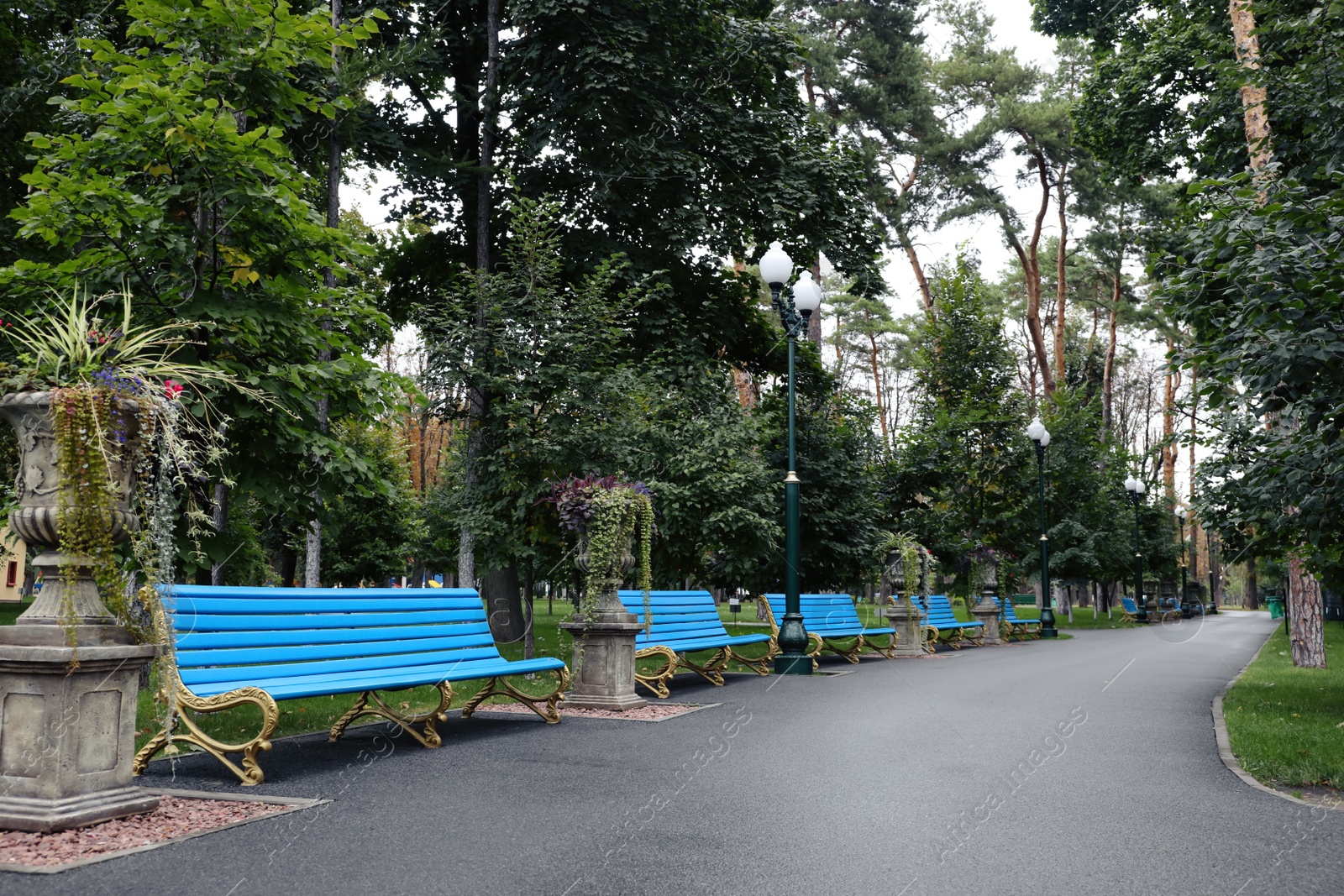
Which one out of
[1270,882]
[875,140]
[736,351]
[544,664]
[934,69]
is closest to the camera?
[1270,882]

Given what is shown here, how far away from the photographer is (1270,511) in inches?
368

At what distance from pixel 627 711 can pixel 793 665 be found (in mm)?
4003

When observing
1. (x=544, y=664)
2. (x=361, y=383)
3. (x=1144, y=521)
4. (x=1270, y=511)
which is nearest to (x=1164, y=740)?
(x=1270, y=511)

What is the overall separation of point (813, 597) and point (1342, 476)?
25.4 ft

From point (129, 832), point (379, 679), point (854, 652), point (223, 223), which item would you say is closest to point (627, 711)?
point (379, 679)

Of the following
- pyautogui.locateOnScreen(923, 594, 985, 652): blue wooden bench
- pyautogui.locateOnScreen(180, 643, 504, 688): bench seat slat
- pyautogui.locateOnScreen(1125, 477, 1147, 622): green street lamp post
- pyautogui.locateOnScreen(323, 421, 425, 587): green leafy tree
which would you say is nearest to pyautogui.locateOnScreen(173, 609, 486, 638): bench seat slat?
pyautogui.locateOnScreen(180, 643, 504, 688): bench seat slat

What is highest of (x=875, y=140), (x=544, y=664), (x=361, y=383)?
(x=875, y=140)

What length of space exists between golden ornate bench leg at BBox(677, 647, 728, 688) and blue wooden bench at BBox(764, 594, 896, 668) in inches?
63.6

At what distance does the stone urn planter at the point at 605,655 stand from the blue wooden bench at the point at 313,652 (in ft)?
2.94

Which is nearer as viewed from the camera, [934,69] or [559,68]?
[559,68]

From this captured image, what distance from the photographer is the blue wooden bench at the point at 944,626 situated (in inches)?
706

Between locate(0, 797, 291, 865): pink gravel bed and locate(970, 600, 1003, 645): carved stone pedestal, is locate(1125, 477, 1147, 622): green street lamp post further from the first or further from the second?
locate(0, 797, 291, 865): pink gravel bed

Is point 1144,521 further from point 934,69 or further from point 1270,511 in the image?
point 1270,511

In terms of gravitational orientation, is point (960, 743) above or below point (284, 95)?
below
